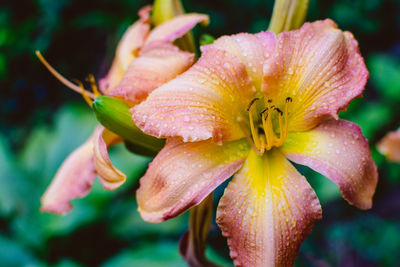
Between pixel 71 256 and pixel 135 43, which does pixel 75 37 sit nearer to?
pixel 71 256

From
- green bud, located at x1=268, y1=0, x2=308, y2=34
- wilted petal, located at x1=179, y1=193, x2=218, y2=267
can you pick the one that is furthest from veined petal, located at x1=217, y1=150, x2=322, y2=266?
green bud, located at x1=268, y1=0, x2=308, y2=34

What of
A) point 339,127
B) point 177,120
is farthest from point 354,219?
point 177,120

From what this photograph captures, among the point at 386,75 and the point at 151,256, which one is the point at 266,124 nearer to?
the point at 151,256

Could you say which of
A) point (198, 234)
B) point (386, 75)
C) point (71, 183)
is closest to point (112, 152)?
point (71, 183)

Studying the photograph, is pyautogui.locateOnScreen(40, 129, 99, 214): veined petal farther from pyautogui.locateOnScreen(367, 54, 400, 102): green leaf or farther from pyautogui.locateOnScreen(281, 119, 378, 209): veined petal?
pyautogui.locateOnScreen(367, 54, 400, 102): green leaf

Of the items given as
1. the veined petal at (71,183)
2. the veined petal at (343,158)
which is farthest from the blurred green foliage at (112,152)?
the veined petal at (343,158)

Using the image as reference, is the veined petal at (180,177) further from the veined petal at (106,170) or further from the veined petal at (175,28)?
the veined petal at (175,28)
